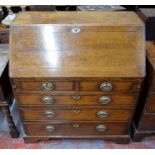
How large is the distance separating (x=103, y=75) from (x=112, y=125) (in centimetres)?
50

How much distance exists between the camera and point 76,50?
1.00m

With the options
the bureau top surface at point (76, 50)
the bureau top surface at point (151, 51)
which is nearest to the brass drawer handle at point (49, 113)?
the bureau top surface at point (76, 50)

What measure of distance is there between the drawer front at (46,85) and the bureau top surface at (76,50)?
0.05m

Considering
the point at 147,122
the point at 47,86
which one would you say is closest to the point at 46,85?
the point at 47,86

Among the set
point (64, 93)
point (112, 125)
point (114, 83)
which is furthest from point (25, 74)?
point (112, 125)

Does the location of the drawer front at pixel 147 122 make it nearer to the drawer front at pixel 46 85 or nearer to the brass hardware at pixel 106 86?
the brass hardware at pixel 106 86

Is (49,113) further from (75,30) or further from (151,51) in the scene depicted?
(151,51)

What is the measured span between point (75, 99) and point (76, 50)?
31 centimetres

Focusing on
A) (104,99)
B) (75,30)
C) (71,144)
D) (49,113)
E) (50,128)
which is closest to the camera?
(75,30)

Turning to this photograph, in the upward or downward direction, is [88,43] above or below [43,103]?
above

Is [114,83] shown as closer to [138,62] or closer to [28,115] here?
[138,62]

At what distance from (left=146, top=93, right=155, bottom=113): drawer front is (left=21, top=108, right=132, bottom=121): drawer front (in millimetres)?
127

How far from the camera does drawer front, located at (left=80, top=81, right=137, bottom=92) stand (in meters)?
1.04

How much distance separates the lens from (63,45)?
999mm
